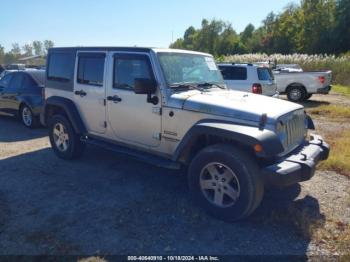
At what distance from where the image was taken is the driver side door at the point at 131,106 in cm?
488

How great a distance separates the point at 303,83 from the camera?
15.6m

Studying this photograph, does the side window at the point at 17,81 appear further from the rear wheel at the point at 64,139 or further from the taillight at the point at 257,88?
the taillight at the point at 257,88

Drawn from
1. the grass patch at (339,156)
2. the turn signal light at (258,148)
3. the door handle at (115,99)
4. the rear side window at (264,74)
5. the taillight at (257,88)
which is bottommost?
the grass patch at (339,156)

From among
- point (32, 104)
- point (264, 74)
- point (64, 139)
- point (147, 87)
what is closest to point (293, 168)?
A: point (147, 87)

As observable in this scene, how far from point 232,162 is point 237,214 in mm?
611

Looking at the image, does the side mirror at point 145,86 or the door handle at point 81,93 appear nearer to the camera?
the side mirror at point 145,86

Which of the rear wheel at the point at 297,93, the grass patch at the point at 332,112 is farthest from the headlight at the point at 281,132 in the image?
the rear wheel at the point at 297,93

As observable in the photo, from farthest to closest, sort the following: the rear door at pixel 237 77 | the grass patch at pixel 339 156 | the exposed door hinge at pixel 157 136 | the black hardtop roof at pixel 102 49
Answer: the rear door at pixel 237 77
the grass patch at pixel 339 156
the black hardtop roof at pixel 102 49
the exposed door hinge at pixel 157 136

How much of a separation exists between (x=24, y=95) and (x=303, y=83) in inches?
462

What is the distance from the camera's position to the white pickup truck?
1530 cm

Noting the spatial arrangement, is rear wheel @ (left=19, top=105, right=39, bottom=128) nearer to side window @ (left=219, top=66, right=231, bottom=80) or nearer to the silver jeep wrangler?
the silver jeep wrangler

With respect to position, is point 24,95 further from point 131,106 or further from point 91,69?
point 131,106

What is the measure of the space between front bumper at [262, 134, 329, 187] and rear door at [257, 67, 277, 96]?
22.5 feet

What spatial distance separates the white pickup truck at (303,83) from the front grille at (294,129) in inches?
452
